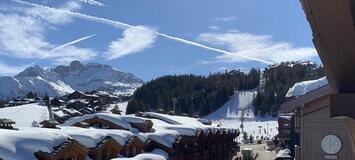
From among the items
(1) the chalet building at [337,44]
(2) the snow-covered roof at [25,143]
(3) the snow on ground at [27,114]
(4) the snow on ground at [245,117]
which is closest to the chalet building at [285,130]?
(3) the snow on ground at [27,114]

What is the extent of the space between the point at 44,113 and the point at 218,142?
33017 millimetres

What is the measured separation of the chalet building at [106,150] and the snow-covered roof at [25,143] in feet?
12.1

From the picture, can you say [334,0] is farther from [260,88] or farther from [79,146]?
[260,88]

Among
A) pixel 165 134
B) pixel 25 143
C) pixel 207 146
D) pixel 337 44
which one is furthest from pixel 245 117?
pixel 337 44

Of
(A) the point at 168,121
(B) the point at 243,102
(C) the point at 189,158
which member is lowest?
(C) the point at 189,158

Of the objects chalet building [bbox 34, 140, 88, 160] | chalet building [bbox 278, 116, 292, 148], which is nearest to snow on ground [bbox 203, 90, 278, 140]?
chalet building [bbox 278, 116, 292, 148]

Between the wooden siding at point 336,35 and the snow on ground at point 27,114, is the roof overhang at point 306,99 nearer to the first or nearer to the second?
the wooden siding at point 336,35

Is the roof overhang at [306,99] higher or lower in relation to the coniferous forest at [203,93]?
lower

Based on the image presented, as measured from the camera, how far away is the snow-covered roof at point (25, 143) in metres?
A: 21.9

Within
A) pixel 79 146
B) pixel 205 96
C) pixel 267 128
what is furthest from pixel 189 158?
pixel 205 96

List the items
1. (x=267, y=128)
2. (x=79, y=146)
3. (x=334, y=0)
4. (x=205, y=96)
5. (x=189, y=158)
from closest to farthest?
(x=334, y=0)
(x=79, y=146)
(x=189, y=158)
(x=267, y=128)
(x=205, y=96)

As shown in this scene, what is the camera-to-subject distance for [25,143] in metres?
23.5

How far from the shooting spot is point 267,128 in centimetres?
13400

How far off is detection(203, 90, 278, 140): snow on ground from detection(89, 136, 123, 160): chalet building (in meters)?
93.2
